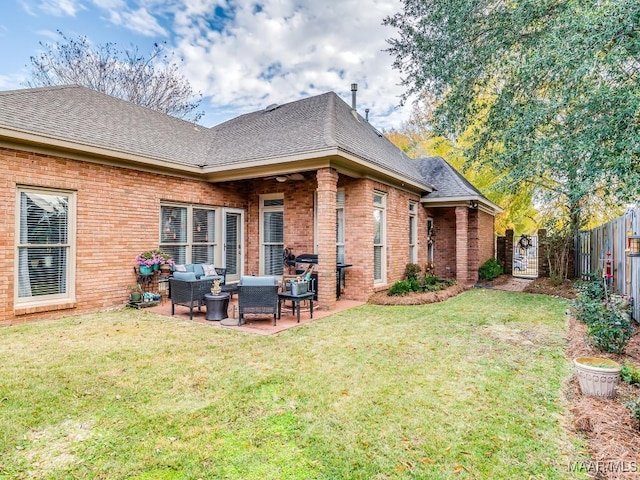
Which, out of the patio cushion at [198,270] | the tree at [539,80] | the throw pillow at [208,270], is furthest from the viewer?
the throw pillow at [208,270]

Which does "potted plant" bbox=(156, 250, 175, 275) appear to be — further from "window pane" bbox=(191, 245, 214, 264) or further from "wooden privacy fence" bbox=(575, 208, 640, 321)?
"wooden privacy fence" bbox=(575, 208, 640, 321)

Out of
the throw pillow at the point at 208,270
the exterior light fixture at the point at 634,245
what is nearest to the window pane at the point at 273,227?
the throw pillow at the point at 208,270

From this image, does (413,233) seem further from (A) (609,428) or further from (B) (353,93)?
(A) (609,428)

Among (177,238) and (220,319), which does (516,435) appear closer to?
(220,319)

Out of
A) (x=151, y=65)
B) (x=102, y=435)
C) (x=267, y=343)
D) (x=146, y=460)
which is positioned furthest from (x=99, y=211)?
(x=151, y=65)

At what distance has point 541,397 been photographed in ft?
11.4

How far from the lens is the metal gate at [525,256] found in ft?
56.2

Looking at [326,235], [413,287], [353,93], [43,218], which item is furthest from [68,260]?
[353,93]

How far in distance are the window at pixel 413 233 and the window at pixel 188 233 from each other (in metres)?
6.34

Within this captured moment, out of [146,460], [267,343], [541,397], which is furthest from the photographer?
[267,343]

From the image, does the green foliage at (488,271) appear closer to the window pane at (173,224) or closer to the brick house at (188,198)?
the brick house at (188,198)

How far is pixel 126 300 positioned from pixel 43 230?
6.98ft

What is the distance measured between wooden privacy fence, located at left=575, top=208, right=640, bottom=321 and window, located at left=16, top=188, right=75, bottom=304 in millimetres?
10168

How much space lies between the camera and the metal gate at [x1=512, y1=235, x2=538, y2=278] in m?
17.1
